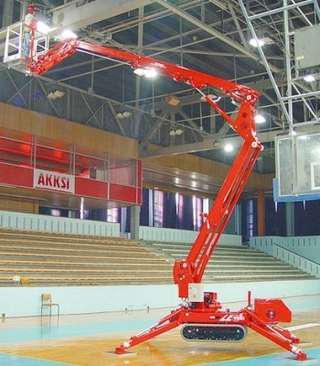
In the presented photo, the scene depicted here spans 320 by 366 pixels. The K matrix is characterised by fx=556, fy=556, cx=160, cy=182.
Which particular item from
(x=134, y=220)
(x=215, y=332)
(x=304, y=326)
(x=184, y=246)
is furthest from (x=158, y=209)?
(x=215, y=332)

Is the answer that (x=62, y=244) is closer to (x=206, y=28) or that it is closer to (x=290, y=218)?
(x=206, y=28)

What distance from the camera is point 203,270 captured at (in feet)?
40.1

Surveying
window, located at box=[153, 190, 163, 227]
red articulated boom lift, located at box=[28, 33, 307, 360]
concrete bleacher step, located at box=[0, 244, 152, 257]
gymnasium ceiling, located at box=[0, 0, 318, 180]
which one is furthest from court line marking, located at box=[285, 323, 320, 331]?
window, located at box=[153, 190, 163, 227]

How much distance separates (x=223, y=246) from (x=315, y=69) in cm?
3078

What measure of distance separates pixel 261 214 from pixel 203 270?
3468 centimetres

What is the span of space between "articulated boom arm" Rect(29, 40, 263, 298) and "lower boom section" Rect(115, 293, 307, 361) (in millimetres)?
527

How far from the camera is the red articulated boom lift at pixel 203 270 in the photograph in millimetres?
11727

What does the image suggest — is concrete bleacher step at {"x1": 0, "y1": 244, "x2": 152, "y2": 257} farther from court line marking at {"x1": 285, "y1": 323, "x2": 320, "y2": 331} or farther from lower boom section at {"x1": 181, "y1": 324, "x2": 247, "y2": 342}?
lower boom section at {"x1": 181, "y1": 324, "x2": 247, "y2": 342}

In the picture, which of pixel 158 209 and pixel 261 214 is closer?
pixel 158 209

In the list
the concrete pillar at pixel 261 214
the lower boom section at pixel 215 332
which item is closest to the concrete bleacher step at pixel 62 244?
the lower boom section at pixel 215 332

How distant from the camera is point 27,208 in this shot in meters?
30.5

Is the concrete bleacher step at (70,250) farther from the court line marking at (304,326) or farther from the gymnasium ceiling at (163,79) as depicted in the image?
the court line marking at (304,326)

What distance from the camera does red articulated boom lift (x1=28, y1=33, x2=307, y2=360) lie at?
11.7m

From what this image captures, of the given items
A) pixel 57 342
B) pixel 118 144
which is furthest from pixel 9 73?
pixel 57 342
